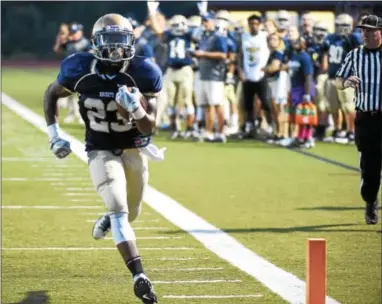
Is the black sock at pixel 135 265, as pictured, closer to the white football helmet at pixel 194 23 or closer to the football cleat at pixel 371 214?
the football cleat at pixel 371 214

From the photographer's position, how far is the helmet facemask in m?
7.91

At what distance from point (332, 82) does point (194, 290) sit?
11.1 meters

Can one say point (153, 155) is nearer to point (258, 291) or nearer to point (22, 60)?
point (258, 291)

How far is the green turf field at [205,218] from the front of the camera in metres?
8.28

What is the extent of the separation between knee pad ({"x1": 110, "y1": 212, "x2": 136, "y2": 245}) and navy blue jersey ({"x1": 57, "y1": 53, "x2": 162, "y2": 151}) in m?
0.49

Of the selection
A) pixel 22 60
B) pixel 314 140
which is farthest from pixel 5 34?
pixel 314 140

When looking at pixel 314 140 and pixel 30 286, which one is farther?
pixel 314 140

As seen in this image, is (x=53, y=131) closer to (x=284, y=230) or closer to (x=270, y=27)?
(x=284, y=230)

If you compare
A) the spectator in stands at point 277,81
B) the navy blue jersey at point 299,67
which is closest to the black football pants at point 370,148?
the navy blue jersey at point 299,67

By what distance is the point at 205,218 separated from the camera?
1141 centimetres

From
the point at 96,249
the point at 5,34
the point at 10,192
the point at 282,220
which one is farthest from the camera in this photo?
the point at 5,34

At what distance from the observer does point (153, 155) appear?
8.12m

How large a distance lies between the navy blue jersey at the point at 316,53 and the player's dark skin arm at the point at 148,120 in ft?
35.7

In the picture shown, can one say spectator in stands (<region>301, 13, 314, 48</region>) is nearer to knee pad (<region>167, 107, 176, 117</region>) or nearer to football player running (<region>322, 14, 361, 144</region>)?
football player running (<region>322, 14, 361, 144</region>)
